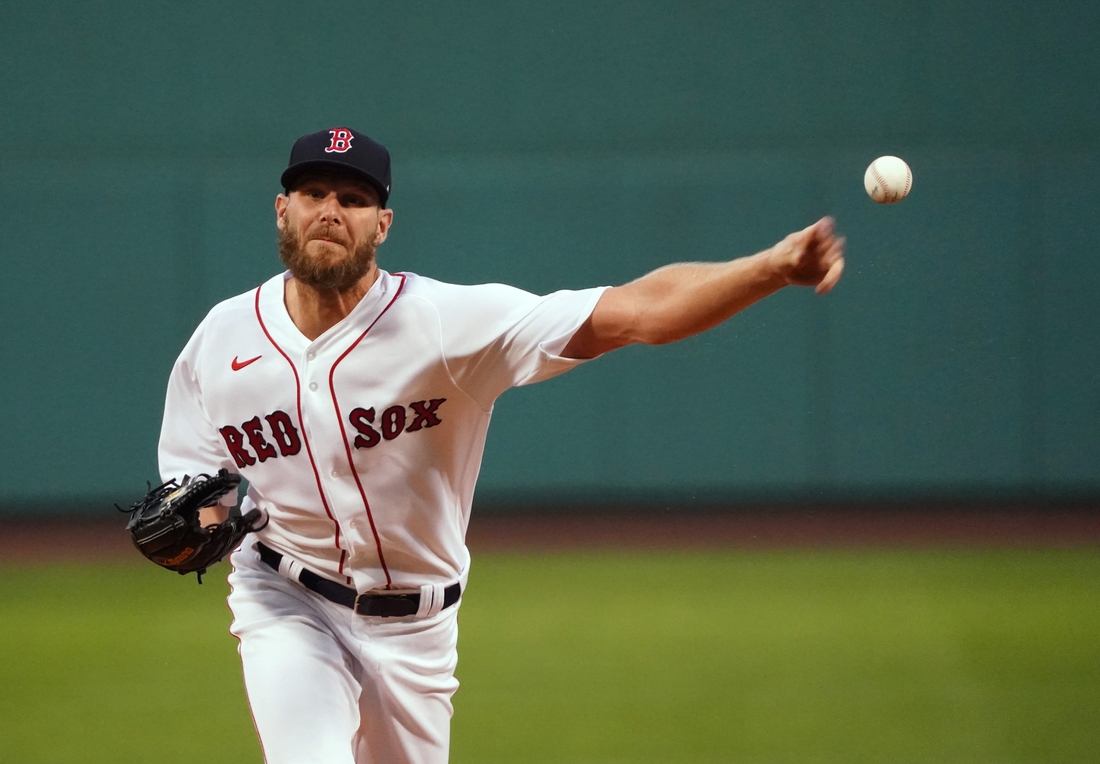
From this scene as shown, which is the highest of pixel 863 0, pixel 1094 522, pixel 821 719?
pixel 863 0

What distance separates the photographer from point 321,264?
335cm

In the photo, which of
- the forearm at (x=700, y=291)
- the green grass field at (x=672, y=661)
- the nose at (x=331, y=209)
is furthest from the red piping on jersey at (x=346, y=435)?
the green grass field at (x=672, y=661)

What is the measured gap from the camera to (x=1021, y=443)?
9.61 m

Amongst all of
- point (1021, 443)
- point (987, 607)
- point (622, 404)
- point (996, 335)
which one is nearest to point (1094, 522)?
point (1021, 443)

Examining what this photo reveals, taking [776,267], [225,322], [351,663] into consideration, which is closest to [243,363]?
[225,322]

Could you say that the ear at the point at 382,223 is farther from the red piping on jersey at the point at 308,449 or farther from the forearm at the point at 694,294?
the forearm at the point at 694,294

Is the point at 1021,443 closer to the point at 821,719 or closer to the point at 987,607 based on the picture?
the point at 987,607

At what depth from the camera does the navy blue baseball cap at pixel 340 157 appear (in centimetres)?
336

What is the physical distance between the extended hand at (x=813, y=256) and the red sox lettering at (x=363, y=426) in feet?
3.38

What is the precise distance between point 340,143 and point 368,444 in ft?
2.54

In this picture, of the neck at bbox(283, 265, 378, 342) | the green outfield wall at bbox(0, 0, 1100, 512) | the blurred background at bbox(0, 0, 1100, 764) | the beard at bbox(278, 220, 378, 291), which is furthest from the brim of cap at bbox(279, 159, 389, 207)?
the green outfield wall at bbox(0, 0, 1100, 512)

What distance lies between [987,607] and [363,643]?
473cm

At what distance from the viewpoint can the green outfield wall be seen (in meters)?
9.66

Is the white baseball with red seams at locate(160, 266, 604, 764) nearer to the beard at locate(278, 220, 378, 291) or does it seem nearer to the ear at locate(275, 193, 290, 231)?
the beard at locate(278, 220, 378, 291)
